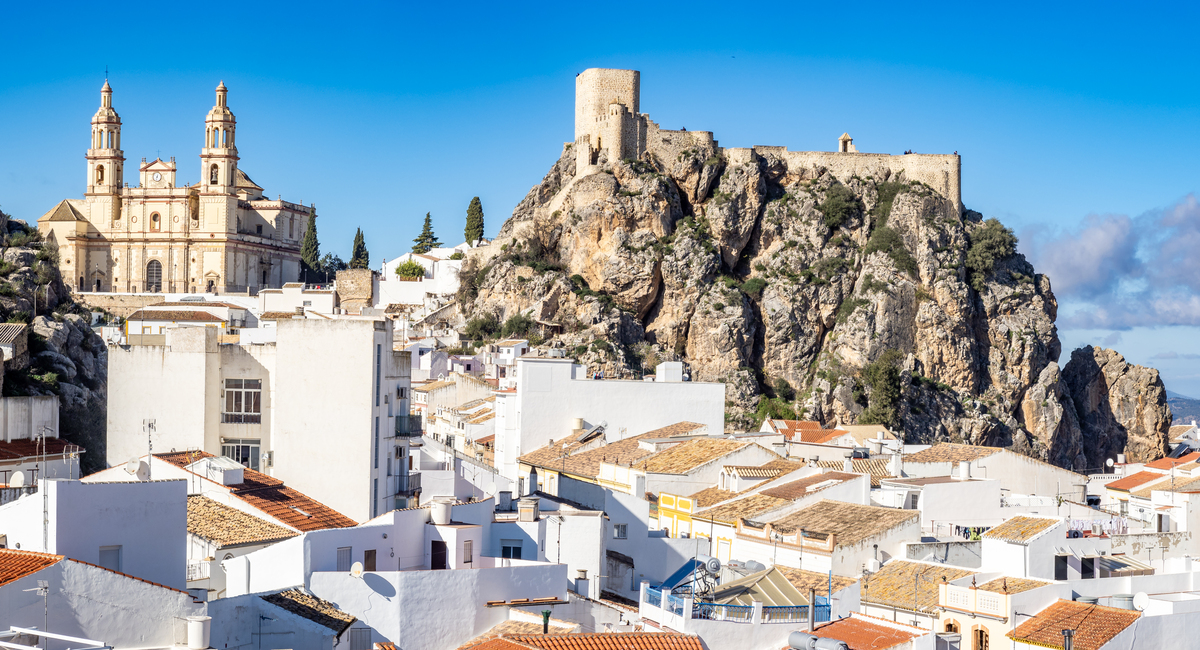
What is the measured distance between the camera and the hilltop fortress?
89375 mm

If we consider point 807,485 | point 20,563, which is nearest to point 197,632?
point 20,563

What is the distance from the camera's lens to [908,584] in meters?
22.8

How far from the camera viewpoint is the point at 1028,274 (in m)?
95.3

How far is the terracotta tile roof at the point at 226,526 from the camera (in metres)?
21.4

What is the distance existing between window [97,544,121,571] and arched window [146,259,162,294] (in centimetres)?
8704

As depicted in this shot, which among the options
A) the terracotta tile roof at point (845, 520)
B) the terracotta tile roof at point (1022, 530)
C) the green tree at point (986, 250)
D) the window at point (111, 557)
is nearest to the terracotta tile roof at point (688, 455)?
the terracotta tile roof at point (845, 520)

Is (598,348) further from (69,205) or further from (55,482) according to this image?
(55,482)

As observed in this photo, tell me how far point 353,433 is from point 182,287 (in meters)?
77.1

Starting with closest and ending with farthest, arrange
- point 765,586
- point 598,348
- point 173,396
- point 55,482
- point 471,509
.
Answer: point 55,482 < point 765,586 < point 471,509 < point 173,396 < point 598,348

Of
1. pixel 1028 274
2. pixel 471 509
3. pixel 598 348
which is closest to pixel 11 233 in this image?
pixel 598 348

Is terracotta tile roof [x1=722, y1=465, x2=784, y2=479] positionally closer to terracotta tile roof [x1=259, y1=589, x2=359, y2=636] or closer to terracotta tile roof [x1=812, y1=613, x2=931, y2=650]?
terracotta tile roof [x1=812, y1=613, x2=931, y2=650]

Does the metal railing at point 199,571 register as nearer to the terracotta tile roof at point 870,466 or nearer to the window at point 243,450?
the window at point 243,450

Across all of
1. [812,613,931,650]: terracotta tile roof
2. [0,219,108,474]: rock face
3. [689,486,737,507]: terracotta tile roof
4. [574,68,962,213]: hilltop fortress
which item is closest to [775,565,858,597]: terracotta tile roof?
[812,613,931,650]: terracotta tile roof

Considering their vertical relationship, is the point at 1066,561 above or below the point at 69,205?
below
